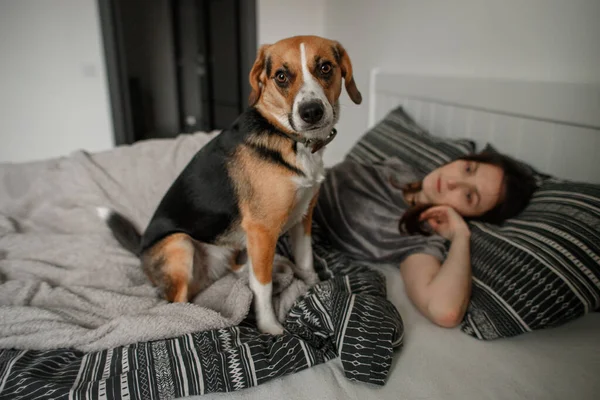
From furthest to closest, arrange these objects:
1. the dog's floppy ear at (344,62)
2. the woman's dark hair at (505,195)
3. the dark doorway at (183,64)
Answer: the dark doorway at (183,64) → the woman's dark hair at (505,195) → the dog's floppy ear at (344,62)

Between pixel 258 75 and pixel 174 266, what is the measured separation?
697 millimetres

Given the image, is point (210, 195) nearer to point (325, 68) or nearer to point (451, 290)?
point (325, 68)

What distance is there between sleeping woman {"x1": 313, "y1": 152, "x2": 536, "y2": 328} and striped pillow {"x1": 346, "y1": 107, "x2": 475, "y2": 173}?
97 mm

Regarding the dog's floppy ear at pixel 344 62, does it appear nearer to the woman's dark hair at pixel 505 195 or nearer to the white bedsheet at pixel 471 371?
the woman's dark hair at pixel 505 195

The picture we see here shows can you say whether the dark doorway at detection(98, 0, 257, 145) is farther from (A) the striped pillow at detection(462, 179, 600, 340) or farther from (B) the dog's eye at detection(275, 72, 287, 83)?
(A) the striped pillow at detection(462, 179, 600, 340)

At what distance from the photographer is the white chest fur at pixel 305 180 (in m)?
1.23

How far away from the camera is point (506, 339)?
117cm

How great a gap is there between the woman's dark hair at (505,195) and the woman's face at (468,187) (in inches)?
0.7

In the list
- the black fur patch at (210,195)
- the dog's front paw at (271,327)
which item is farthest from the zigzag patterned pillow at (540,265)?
the black fur patch at (210,195)

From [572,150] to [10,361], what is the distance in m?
1.87

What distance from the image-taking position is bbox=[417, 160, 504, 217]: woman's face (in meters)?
1.46

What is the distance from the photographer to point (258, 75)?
1295mm

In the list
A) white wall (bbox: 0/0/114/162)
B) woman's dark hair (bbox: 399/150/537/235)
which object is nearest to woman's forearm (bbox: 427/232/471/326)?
woman's dark hair (bbox: 399/150/537/235)

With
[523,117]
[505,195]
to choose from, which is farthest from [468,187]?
[523,117]
